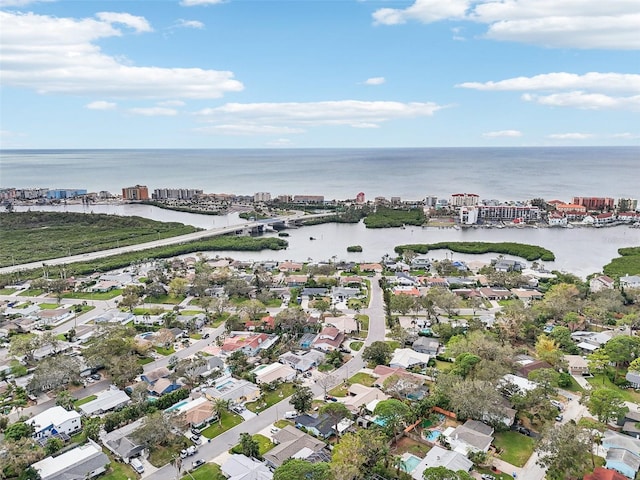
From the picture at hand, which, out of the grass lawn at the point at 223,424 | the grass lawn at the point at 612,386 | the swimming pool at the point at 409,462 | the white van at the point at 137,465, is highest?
the grass lawn at the point at 612,386

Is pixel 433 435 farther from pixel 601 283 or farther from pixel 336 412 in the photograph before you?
pixel 601 283

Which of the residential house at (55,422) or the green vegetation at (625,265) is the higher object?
the green vegetation at (625,265)

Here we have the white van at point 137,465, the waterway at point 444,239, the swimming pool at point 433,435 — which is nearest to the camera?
the white van at point 137,465

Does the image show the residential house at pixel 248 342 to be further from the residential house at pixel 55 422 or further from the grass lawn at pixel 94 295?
the grass lawn at pixel 94 295

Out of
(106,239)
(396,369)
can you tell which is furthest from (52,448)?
(106,239)

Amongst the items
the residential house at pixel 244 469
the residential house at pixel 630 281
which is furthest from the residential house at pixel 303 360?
the residential house at pixel 630 281

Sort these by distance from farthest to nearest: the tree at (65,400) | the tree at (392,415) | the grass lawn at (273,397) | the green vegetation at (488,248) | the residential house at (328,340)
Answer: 1. the green vegetation at (488,248)
2. the residential house at (328,340)
3. the grass lawn at (273,397)
4. the tree at (65,400)
5. the tree at (392,415)

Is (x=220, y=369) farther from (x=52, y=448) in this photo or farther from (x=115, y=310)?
(x=115, y=310)

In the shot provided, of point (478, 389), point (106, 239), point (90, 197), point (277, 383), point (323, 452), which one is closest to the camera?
point (323, 452)

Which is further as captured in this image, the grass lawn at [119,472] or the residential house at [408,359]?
the residential house at [408,359]
